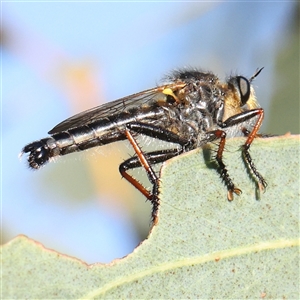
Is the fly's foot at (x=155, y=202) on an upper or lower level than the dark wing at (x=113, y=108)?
lower

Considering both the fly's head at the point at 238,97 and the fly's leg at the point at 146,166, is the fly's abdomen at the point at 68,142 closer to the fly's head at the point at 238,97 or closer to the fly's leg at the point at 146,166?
the fly's leg at the point at 146,166

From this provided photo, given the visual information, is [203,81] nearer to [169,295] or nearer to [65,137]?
[65,137]

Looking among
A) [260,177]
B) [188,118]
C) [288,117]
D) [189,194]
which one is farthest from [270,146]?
[288,117]

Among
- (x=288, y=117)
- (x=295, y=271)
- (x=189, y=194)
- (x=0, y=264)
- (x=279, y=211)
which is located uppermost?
(x=0, y=264)

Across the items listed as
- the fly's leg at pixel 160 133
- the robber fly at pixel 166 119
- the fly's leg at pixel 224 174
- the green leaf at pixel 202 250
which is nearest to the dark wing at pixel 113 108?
the robber fly at pixel 166 119

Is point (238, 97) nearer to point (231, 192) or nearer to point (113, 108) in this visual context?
point (113, 108)
